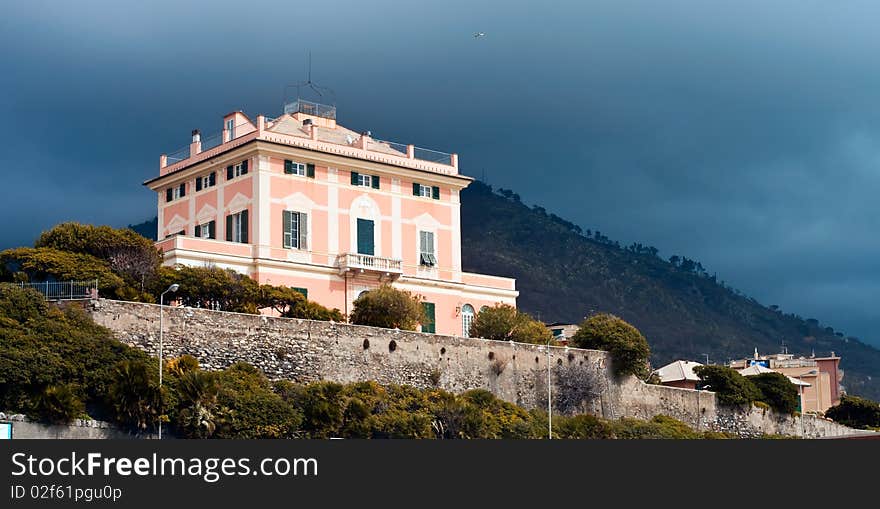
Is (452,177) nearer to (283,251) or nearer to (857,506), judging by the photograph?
(283,251)

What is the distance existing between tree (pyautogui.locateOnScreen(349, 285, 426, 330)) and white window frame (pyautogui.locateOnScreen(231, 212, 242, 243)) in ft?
25.8

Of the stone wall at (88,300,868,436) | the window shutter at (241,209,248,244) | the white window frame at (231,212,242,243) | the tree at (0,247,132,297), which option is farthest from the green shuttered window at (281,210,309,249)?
the tree at (0,247,132,297)

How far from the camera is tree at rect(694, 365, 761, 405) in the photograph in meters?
84.8

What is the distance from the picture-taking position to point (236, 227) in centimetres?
7706

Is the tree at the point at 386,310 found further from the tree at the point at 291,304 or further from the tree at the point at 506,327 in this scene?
the tree at the point at 506,327

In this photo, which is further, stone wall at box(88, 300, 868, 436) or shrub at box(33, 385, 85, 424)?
stone wall at box(88, 300, 868, 436)

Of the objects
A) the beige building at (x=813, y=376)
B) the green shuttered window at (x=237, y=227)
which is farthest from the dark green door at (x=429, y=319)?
the beige building at (x=813, y=376)

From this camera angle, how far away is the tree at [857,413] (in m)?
99.2

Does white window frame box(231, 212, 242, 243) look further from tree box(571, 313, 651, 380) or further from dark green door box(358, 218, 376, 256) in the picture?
tree box(571, 313, 651, 380)

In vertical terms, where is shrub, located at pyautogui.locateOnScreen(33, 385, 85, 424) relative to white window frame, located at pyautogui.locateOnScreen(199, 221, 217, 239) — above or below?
below

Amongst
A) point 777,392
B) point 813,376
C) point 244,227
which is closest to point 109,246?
point 244,227

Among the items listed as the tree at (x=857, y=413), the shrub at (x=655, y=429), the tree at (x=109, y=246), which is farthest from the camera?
the tree at (x=857, y=413)

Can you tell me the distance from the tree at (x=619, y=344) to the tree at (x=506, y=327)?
2.95 metres

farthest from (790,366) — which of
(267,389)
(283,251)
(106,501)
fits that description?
(106,501)
